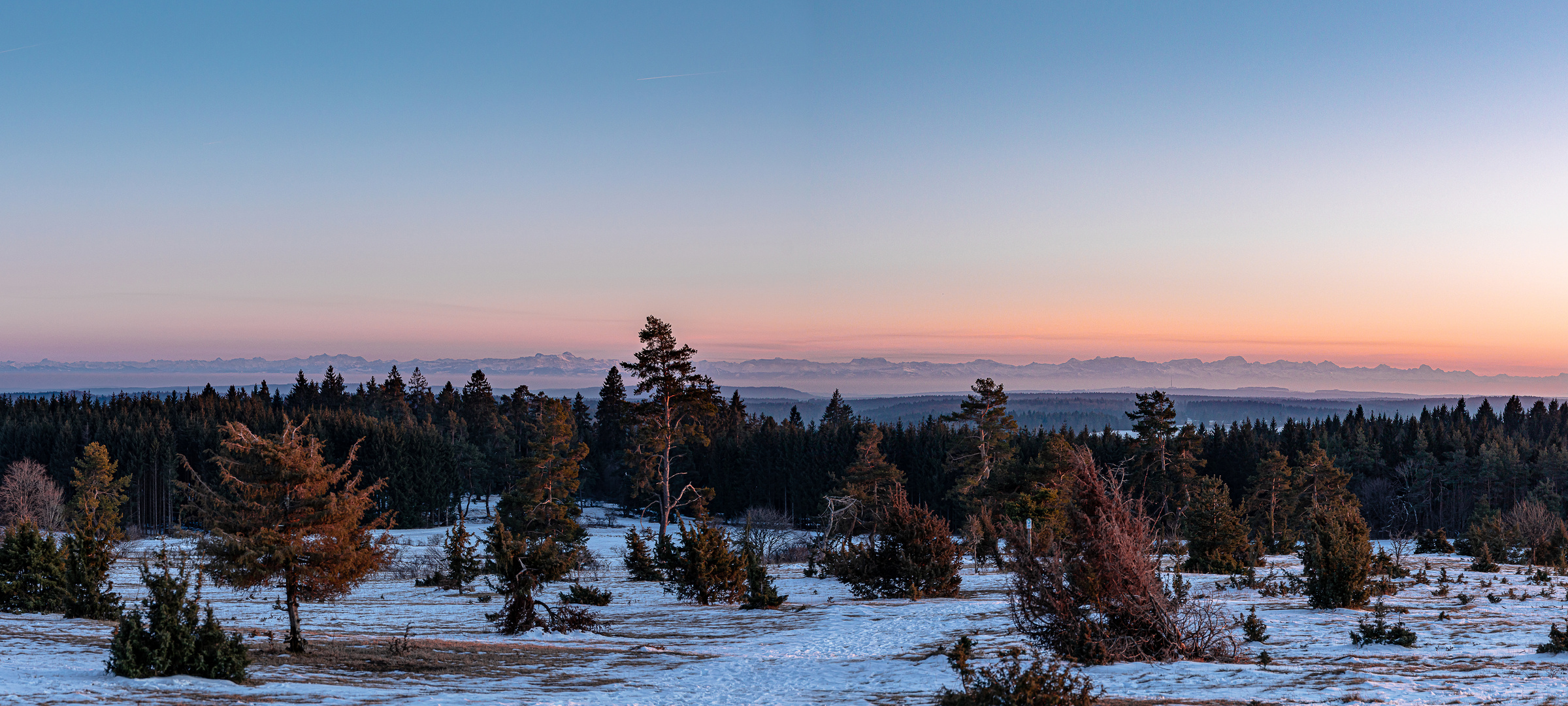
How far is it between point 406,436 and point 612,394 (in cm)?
2434

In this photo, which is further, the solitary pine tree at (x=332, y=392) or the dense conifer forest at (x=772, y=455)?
the solitary pine tree at (x=332, y=392)

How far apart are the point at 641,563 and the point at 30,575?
1730 cm

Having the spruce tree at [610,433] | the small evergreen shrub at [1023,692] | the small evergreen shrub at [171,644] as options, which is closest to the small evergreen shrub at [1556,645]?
the small evergreen shrub at [1023,692]

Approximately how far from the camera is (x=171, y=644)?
12.4 metres

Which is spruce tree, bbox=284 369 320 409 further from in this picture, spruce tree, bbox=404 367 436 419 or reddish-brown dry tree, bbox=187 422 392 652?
reddish-brown dry tree, bbox=187 422 392 652

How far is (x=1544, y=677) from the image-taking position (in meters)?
10.7

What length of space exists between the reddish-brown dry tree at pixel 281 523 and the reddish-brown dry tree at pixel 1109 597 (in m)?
11.4

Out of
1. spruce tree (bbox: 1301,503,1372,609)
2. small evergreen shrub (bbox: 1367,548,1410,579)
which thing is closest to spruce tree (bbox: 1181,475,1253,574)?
small evergreen shrub (bbox: 1367,548,1410,579)

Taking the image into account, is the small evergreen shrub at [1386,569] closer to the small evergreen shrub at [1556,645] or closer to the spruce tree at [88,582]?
the small evergreen shrub at [1556,645]

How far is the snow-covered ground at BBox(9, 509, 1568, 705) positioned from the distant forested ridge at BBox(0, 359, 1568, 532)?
45.0 m

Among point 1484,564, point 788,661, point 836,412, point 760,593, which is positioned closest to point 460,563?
point 760,593

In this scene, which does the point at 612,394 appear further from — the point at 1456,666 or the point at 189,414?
the point at 1456,666

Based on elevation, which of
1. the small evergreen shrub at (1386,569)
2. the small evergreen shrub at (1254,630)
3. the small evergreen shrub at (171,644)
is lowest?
the small evergreen shrub at (1386,569)

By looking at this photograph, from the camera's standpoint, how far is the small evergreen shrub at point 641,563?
32.2m
